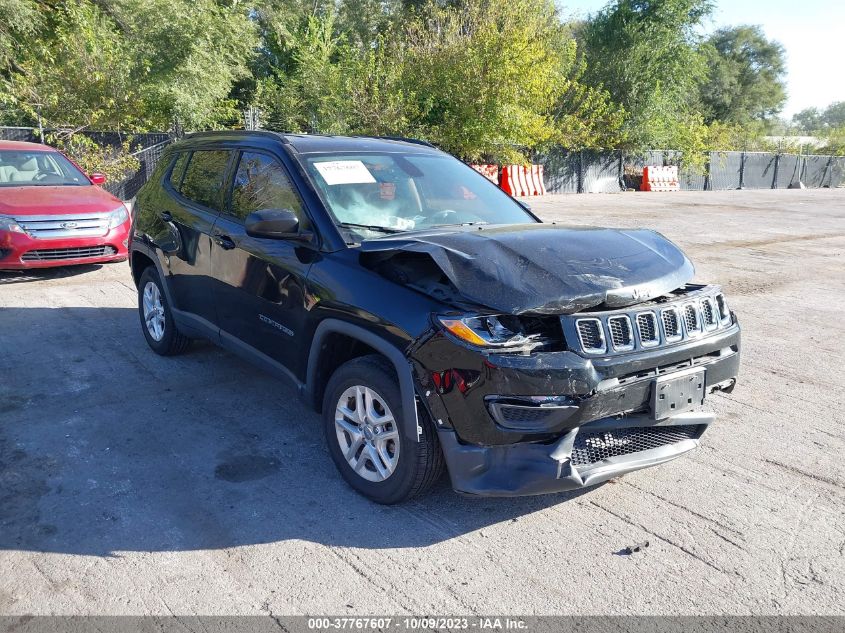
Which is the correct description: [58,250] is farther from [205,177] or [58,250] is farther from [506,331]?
Answer: [506,331]

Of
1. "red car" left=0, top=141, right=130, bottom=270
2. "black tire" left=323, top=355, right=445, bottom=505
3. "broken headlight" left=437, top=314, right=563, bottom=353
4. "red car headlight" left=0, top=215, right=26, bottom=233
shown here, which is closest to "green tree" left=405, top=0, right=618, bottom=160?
"red car" left=0, top=141, right=130, bottom=270

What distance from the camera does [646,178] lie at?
3419cm

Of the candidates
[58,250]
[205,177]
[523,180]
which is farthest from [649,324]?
[523,180]

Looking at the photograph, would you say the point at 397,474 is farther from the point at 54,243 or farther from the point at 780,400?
the point at 54,243

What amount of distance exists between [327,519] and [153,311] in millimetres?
3295

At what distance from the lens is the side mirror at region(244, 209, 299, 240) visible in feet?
12.6

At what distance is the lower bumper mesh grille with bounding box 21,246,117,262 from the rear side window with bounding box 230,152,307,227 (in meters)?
5.16

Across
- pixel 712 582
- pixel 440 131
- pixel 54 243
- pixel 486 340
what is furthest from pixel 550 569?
pixel 440 131

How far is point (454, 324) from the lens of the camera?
3113 mm

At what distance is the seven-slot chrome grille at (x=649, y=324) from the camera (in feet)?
10.3

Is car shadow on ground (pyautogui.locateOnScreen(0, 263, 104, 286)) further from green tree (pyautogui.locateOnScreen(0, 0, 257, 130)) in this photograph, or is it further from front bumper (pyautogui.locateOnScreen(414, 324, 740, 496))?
green tree (pyautogui.locateOnScreen(0, 0, 257, 130))

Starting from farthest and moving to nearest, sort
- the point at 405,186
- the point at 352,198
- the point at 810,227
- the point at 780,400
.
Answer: the point at 810,227
the point at 780,400
the point at 405,186
the point at 352,198

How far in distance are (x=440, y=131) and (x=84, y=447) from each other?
21.4m

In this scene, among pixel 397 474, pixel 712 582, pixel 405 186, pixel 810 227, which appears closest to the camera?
pixel 712 582
